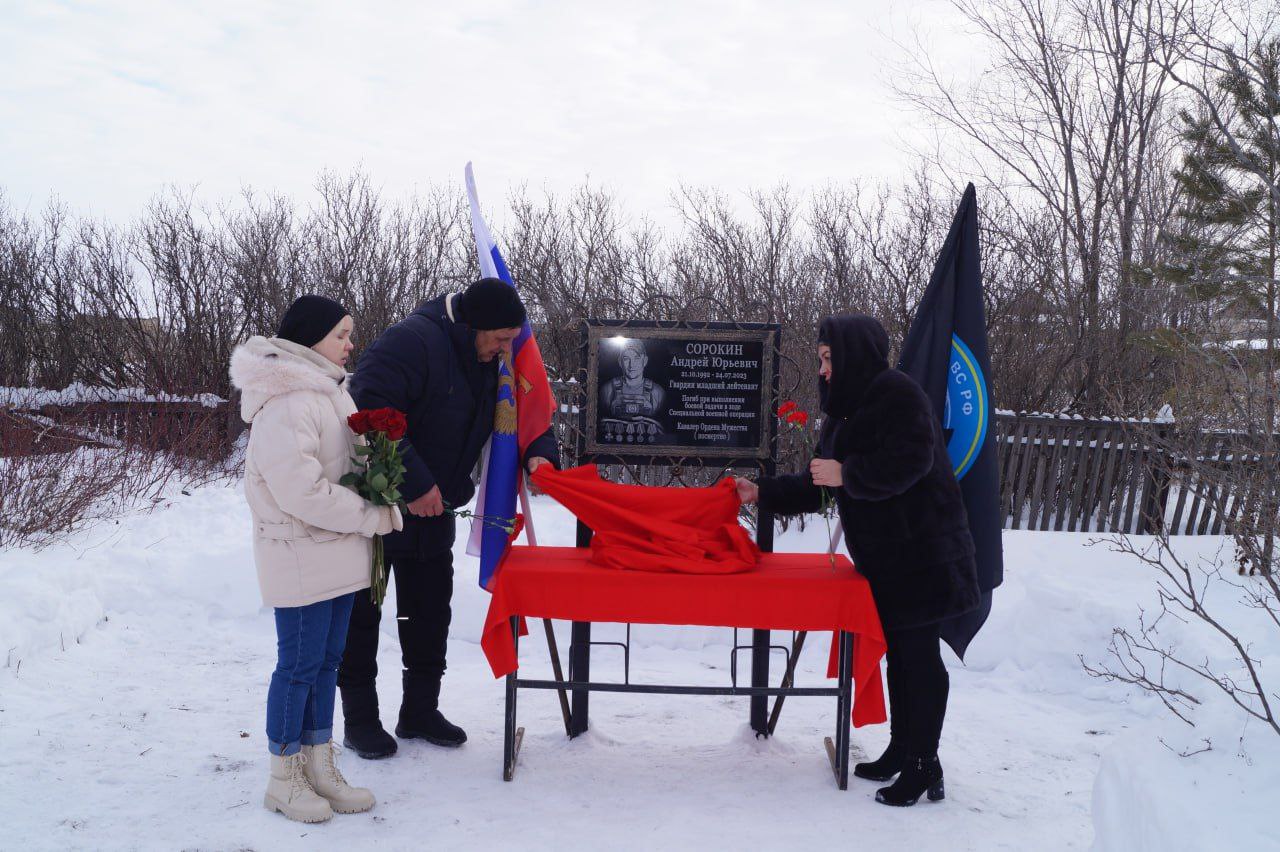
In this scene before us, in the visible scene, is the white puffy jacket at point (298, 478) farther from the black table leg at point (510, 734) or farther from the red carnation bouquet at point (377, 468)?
the black table leg at point (510, 734)

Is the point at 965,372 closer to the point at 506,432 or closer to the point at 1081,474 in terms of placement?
the point at 506,432

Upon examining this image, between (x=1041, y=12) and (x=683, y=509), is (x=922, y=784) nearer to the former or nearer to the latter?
(x=683, y=509)

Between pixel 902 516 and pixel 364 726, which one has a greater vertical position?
pixel 902 516

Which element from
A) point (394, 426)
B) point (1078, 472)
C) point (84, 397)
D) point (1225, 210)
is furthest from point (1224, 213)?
point (84, 397)

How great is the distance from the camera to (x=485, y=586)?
455 cm

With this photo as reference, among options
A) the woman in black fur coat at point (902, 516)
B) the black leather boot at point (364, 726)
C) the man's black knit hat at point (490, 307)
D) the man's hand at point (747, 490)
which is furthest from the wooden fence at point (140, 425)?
the woman in black fur coat at point (902, 516)

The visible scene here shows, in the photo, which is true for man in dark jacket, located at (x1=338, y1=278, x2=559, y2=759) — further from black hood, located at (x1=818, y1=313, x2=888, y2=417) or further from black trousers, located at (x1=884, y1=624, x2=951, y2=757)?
black trousers, located at (x1=884, y1=624, x2=951, y2=757)

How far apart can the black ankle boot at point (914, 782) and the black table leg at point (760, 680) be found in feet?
2.94

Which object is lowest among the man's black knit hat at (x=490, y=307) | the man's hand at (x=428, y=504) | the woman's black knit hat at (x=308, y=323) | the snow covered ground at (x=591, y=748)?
the snow covered ground at (x=591, y=748)

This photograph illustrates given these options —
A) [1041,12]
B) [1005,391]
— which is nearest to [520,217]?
[1005,391]

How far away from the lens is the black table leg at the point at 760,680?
15.8ft

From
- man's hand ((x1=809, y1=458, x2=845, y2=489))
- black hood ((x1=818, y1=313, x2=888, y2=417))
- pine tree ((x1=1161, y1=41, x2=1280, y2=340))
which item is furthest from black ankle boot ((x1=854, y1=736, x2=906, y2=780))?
pine tree ((x1=1161, y1=41, x2=1280, y2=340))

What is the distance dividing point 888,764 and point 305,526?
278 cm

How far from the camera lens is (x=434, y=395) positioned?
14.0ft
